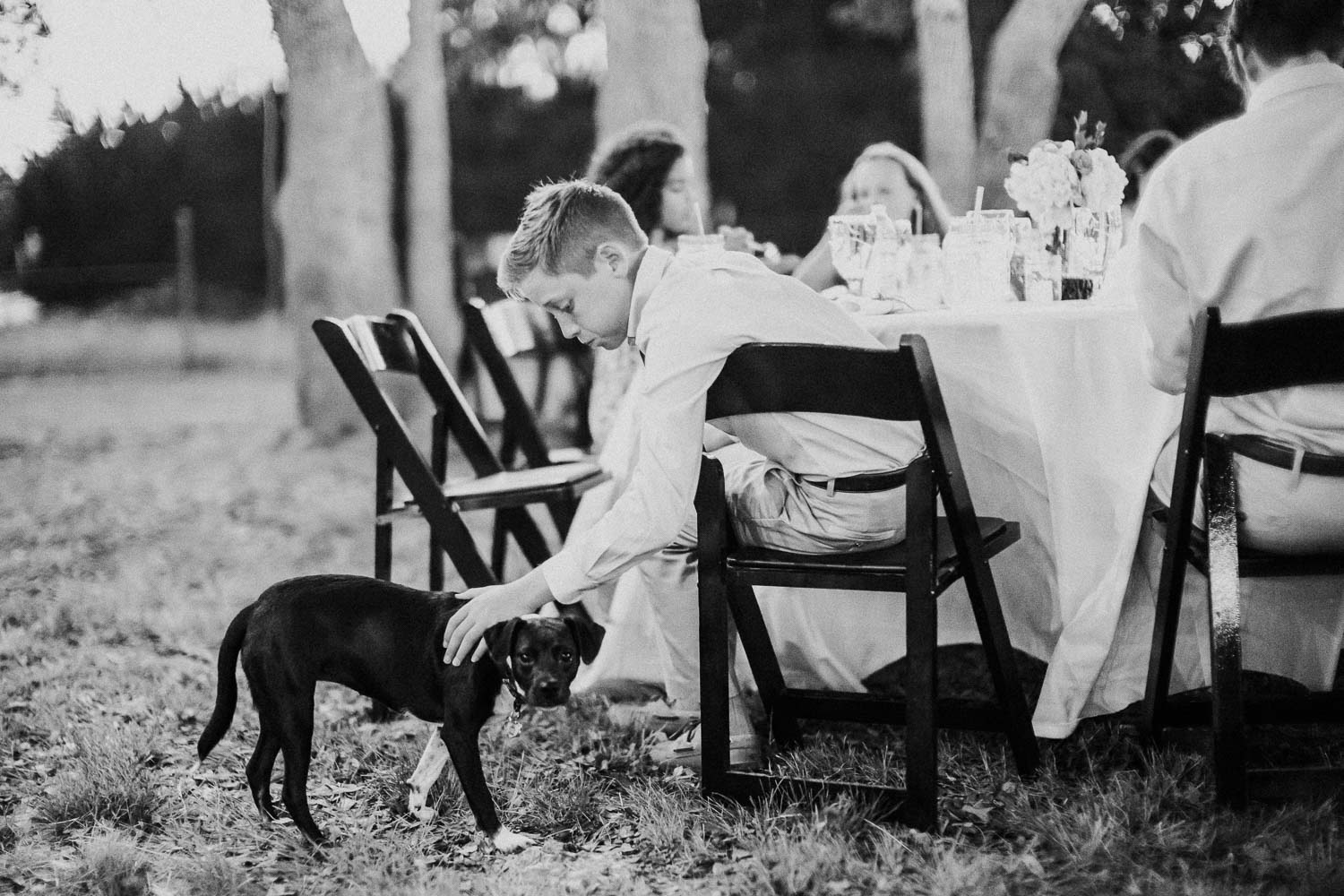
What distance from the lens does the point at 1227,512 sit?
260 centimetres

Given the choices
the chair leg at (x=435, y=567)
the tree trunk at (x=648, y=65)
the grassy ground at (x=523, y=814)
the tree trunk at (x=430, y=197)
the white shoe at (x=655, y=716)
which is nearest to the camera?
the grassy ground at (x=523, y=814)

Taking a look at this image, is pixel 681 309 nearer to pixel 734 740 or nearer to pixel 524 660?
pixel 524 660

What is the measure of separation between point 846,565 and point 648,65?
595 cm

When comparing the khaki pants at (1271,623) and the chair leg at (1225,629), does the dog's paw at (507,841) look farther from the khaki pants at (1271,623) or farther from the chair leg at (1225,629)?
the khaki pants at (1271,623)

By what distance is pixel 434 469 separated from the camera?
13.5 feet

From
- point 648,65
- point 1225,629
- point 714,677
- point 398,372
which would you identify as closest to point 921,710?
point 714,677

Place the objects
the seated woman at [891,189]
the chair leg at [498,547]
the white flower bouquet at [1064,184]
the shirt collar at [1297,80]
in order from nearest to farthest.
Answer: the shirt collar at [1297,80] < the white flower bouquet at [1064,184] < the chair leg at [498,547] < the seated woman at [891,189]

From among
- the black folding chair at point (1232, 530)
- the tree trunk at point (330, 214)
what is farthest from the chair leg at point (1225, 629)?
the tree trunk at point (330, 214)

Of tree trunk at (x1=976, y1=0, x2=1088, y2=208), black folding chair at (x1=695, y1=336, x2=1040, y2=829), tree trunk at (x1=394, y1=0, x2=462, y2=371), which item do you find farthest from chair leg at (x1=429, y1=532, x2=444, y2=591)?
tree trunk at (x1=394, y1=0, x2=462, y2=371)

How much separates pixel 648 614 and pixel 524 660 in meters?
1.23

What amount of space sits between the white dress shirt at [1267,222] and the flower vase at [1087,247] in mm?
732

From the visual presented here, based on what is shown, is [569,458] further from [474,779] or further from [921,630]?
[921,630]

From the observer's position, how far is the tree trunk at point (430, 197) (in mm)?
11719

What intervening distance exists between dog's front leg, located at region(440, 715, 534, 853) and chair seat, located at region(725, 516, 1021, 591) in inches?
24.1
